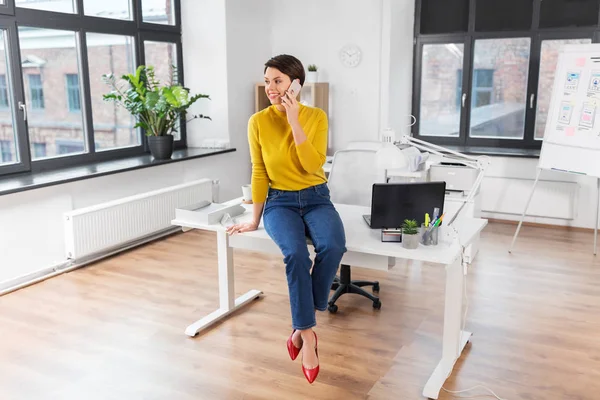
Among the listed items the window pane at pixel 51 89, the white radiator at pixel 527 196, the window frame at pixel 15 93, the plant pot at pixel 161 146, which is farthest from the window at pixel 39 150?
the white radiator at pixel 527 196

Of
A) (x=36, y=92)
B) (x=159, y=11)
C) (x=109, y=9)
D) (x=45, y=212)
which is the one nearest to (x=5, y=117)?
(x=36, y=92)

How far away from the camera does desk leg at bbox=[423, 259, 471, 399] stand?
8.85 feet

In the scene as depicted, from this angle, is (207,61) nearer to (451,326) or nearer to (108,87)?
(108,87)

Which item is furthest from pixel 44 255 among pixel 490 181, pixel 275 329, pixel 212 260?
pixel 490 181

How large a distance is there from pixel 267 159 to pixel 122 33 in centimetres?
301

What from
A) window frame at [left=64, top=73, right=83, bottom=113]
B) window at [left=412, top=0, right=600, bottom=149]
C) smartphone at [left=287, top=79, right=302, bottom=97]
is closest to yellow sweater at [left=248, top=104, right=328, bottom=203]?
smartphone at [left=287, top=79, right=302, bottom=97]

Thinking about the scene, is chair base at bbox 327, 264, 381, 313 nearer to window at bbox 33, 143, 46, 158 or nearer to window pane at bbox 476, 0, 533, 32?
window at bbox 33, 143, 46, 158

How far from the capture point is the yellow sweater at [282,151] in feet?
9.17

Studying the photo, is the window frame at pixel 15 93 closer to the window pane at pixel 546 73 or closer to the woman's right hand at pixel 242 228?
the woman's right hand at pixel 242 228

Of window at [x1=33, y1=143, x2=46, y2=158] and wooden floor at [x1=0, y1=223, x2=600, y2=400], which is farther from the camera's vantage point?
window at [x1=33, y1=143, x2=46, y2=158]

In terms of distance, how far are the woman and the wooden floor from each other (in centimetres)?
38

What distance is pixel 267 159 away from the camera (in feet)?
9.29

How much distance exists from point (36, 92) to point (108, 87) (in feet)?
2.41

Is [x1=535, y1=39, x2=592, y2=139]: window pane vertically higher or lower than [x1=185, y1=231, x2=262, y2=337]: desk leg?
higher
